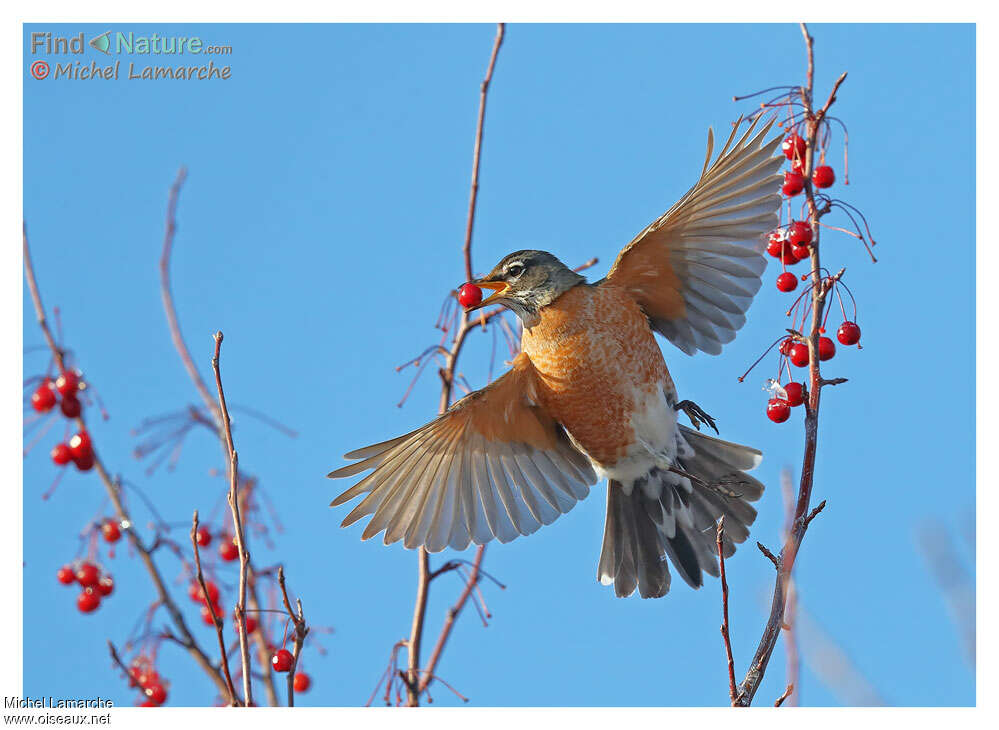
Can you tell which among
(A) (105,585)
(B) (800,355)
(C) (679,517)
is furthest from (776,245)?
(A) (105,585)

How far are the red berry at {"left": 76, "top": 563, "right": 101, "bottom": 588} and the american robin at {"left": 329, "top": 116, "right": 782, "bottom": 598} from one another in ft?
4.49

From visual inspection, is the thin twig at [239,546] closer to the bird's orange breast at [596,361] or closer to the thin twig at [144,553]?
the thin twig at [144,553]

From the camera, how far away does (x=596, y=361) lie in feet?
14.0

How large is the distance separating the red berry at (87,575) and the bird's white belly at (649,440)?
229 centimetres

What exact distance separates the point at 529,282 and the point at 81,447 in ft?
6.40

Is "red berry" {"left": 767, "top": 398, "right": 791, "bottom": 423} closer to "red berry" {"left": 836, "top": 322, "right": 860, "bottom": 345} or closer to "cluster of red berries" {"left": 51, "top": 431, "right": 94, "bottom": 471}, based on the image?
"red berry" {"left": 836, "top": 322, "right": 860, "bottom": 345}

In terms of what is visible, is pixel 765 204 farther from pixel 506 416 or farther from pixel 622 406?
pixel 506 416

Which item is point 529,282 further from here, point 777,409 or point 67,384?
point 67,384

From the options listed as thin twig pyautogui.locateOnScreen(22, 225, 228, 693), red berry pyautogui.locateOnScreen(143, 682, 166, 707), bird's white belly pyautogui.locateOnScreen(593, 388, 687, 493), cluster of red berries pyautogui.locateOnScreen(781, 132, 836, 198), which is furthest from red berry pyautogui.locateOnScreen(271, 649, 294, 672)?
cluster of red berries pyautogui.locateOnScreen(781, 132, 836, 198)

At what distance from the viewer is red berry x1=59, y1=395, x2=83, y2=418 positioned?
418 centimetres
